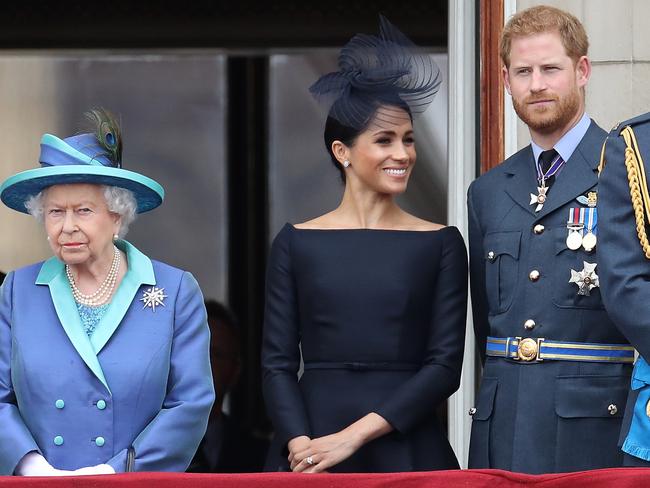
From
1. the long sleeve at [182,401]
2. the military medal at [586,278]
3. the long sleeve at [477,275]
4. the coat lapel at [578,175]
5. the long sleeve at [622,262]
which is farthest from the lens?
the long sleeve at [477,275]

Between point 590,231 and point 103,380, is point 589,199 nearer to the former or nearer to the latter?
point 590,231

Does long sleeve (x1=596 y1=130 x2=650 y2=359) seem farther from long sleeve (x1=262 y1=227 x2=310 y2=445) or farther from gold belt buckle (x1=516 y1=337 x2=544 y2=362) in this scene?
long sleeve (x1=262 y1=227 x2=310 y2=445)

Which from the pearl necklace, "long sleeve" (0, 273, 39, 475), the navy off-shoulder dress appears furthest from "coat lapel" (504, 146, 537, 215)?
"long sleeve" (0, 273, 39, 475)

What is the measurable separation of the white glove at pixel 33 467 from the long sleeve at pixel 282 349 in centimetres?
59

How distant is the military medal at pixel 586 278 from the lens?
3.76 metres

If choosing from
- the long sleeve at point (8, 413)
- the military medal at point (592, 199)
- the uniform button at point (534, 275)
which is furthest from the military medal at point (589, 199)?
the long sleeve at point (8, 413)

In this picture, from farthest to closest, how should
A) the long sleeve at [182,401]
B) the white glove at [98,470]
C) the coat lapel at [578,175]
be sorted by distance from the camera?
1. the coat lapel at [578,175]
2. the long sleeve at [182,401]
3. the white glove at [98,470]

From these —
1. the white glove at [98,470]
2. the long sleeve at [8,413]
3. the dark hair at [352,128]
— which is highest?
the dark hair at [352,128]

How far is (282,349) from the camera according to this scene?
156 inches

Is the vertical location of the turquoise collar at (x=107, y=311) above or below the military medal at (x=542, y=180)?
below

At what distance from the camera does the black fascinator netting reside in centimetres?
412

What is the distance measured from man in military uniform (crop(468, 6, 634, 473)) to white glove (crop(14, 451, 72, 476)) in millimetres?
1098

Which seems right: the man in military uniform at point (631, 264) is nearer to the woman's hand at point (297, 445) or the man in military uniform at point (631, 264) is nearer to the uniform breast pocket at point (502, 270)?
the uniform breast pocket at point (502, 270)

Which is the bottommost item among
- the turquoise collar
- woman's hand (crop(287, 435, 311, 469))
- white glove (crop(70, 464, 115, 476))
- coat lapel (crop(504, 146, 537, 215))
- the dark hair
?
white glove (crop(70, 464, 115, 476))
